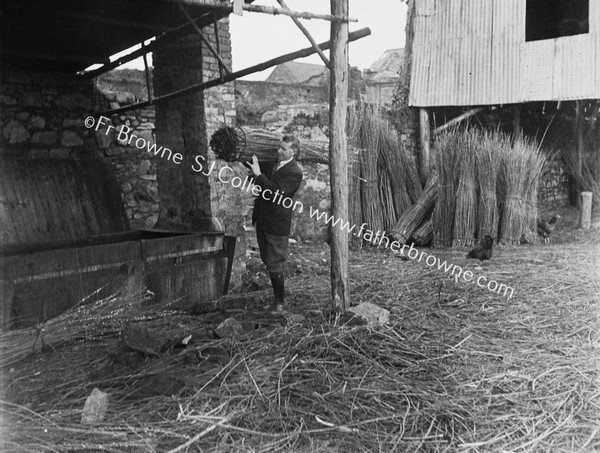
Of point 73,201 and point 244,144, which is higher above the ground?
point 244,144

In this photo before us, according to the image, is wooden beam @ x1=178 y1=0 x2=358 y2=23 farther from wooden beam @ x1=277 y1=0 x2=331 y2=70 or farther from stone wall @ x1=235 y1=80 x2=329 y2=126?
stone wall @ x1=235 y1=80 x2=329 y2=126

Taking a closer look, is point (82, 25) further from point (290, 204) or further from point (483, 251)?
point (483, 251)

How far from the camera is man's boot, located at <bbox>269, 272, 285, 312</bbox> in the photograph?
525 centimetres

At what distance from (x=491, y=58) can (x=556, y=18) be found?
3661mm

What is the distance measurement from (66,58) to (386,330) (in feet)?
14.8

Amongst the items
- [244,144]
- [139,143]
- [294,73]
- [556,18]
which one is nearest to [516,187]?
[244,144]

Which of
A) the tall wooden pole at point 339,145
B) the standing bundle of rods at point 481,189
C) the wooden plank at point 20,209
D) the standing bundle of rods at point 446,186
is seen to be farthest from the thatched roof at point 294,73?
the tall wooden pole at point 339,145

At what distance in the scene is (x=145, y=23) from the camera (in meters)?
5.54

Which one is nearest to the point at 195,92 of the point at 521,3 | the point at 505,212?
the point at 505,212

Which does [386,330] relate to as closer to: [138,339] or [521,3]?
[138,339]

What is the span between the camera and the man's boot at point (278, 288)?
5.25 m

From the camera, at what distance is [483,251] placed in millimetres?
8016

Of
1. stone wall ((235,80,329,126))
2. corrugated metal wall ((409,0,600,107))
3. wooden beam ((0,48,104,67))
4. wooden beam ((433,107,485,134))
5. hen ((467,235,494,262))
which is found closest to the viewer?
wooden beam ((0,48,104,67))

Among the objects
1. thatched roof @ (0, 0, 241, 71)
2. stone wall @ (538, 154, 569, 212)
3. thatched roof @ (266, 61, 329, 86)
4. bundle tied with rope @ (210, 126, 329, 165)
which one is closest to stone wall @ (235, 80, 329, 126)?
stone wall @ (538, 154, 569, 212)
